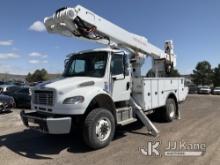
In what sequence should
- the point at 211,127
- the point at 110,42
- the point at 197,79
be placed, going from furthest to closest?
the point at 197,79 < the point at 211,127 < the point at 110,42

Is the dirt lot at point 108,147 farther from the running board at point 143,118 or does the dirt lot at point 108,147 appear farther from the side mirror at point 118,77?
the side mirror at point 118,77

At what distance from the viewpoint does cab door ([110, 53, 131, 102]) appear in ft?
24.8

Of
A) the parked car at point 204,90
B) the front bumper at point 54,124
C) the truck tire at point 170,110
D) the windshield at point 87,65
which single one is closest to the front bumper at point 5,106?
the windshield at point 87,65

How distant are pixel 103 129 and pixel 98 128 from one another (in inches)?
7.7

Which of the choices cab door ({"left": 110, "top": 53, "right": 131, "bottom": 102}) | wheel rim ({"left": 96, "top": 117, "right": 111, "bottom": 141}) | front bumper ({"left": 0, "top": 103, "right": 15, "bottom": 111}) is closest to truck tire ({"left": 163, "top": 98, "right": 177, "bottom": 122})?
cab door ({"left": 110, "top": 53, "right": 131, "bottom": 102})

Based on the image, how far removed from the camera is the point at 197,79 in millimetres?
58219

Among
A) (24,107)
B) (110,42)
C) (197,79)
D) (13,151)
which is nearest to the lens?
(13,151)

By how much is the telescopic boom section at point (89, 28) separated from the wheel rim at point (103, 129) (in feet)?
8.56

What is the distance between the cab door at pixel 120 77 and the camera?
7570 millimetres

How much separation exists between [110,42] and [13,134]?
14.1 ft

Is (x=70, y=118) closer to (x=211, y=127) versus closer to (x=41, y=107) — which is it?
(x=41, y=107)

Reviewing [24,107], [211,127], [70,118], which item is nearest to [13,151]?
[70,118]

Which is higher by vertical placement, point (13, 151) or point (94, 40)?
point (94, 40)

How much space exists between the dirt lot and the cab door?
126 centimetres
